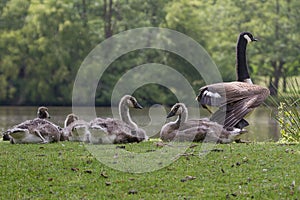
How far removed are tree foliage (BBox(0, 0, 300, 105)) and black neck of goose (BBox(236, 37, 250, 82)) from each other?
97.4ft

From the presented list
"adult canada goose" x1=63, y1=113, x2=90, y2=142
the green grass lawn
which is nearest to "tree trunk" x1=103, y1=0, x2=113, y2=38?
"adult canada goose" x1=63, y1=113, x2=90, y2=142

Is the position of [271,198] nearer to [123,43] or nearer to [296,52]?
[123,43]

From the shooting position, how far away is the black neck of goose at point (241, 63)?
15.2 m

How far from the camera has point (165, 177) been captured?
9305 mm

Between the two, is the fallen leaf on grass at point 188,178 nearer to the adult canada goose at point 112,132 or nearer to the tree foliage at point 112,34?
the adult canada goose at point 112,132

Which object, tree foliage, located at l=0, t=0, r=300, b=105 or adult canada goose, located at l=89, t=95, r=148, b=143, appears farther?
tree foliage, located at l=0, t=0, r=300, b=105

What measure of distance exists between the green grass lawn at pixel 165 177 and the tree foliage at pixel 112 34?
35274mm

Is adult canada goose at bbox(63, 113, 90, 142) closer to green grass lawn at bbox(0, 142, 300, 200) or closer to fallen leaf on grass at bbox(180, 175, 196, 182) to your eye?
green grass lawn at bbox(0, 142, 300, 200)

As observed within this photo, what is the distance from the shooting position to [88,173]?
9555 millimetres

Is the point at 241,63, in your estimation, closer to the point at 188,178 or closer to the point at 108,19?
the point at 188,178

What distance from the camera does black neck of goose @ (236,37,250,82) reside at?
15180 mm

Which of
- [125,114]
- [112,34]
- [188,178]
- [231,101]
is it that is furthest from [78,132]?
[112,34]

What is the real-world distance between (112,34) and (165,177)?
4225cm

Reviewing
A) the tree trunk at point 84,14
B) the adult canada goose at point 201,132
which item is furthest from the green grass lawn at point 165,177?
the tree trunk at point 84,14
